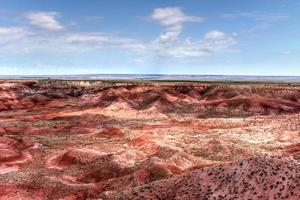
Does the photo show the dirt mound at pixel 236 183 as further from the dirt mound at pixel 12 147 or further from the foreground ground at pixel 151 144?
the dirt mound at pixel 12 147

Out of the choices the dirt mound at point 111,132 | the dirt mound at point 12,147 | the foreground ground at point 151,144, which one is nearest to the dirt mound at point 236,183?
the foreground ground at point 151,144

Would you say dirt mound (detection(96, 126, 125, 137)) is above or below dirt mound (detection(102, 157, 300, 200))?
below

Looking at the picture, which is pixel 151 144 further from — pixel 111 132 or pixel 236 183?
pixel 236 183

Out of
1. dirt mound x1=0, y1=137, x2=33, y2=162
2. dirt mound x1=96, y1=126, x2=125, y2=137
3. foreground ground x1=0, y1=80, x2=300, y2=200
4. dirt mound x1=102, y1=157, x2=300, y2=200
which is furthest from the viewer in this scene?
dirt mound x1=96, y1=126, x2=125, y2=137

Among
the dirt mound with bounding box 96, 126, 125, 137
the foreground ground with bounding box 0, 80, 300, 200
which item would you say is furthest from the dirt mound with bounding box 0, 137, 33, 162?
the dirt mound with bounding box 96, 126, 125, 137

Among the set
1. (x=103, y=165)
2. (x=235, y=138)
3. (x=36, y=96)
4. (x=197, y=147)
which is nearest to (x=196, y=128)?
(x=235, y=138)

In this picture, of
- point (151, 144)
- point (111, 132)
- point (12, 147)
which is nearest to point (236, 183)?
point (151, 144)

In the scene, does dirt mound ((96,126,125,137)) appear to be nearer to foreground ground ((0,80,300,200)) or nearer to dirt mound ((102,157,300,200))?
foreground ground ((0,80,300,200))
